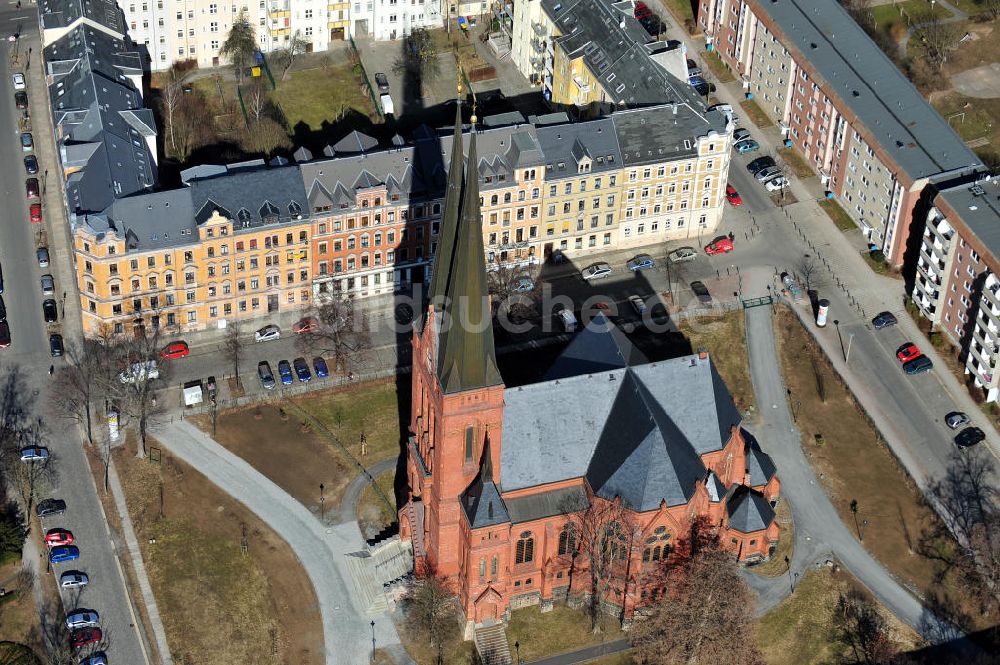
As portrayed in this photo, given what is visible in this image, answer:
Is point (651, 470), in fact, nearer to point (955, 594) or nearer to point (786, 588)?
point (786, 588)

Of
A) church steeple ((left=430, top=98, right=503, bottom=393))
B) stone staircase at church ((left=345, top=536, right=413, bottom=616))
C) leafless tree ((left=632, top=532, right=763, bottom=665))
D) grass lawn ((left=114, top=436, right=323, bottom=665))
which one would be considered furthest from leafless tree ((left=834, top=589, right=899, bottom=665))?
grass lawn ((left=114, top=436, right=323, bottom=665))

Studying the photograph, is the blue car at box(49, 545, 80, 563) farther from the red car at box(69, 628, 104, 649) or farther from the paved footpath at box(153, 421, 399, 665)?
the paved footpath at box(153, 421, 399, 665)

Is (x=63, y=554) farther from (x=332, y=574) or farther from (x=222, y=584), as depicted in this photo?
(x=332, y=574)

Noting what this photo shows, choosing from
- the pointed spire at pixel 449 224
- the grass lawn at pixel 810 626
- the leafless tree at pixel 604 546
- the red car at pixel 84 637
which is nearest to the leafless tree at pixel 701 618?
the grass lawn at pixel 810 626

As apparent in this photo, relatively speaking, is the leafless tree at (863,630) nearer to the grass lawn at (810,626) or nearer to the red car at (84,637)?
the grass lawn at (810,626)

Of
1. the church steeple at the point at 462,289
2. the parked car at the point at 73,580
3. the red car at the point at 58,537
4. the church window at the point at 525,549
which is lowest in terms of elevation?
the parked car at the point at 73,580
